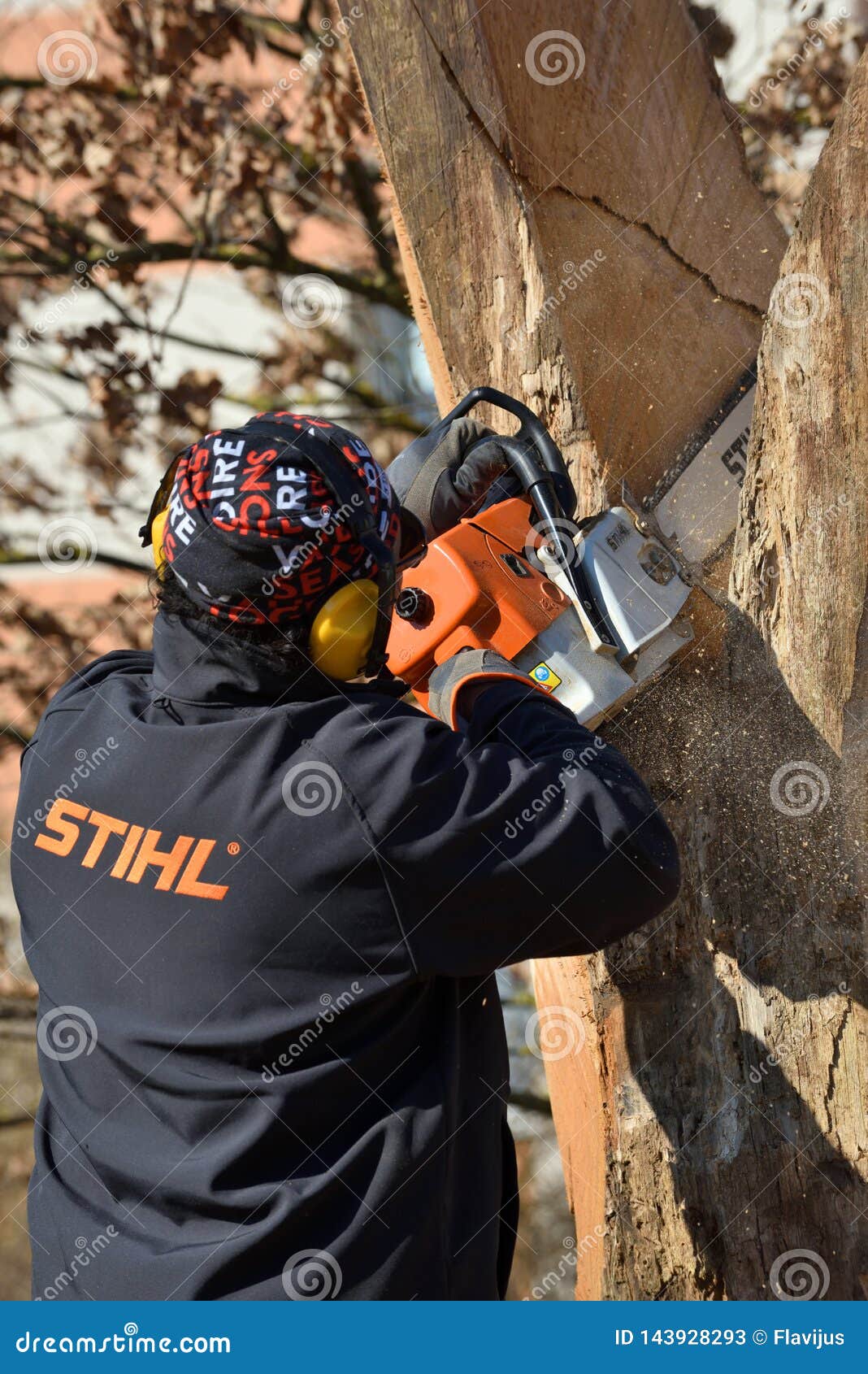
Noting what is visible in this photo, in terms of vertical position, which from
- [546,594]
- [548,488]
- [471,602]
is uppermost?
[548,488]

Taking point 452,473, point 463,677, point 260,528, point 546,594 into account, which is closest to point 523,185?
point 452,473

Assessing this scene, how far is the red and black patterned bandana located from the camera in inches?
65.2

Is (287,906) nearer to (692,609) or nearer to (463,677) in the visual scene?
(463,677)

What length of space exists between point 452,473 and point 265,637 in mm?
843

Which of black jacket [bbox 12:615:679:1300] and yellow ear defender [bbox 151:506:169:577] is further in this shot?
yellow ear defender [bbox 151:506:169:577]

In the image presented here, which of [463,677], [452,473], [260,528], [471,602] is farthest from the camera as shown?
[452,473]

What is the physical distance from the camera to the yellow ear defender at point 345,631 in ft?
5.61

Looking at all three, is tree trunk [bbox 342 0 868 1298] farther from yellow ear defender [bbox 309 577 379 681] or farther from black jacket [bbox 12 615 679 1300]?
yellow ear defender [bbox 309 577 379 681]

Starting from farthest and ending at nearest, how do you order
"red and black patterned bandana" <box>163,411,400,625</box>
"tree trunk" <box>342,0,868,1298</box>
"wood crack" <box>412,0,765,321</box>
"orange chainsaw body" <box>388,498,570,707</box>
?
"wood crack" <box>412,0,765,321</box>
"tree trunk" <box>342,0,868,1298</box>
"orange chainsaw body" <box>388,498,570,707</box>
"red and black patterned bandana" <box>163,411,400,625</box>

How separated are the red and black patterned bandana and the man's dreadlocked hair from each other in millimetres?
15

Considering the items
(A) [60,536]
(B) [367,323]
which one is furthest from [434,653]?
(B) [367,323]

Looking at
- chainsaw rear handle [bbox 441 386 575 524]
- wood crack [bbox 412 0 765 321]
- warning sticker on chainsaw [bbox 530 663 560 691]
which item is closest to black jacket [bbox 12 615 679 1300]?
warning sticker on chainsaw [bbox 530 663 560 691]

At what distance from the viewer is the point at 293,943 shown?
1674mm

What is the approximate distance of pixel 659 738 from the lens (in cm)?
246
